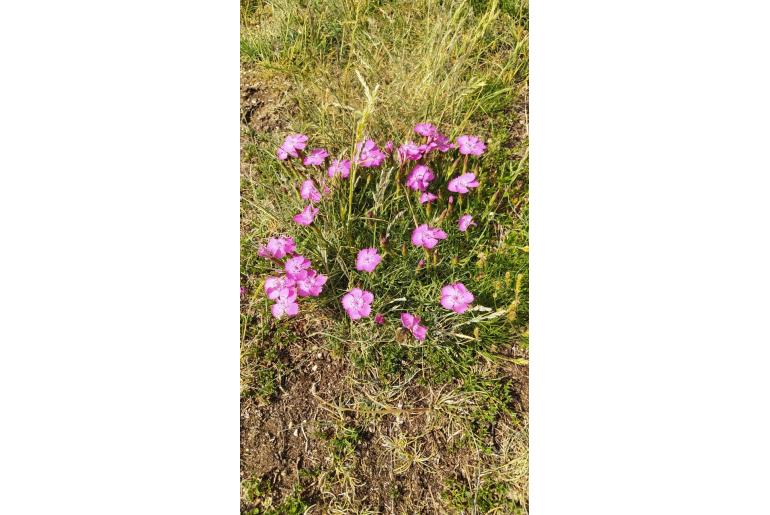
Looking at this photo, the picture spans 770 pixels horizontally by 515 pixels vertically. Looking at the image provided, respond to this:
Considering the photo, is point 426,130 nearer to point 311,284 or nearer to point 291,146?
point 291,146

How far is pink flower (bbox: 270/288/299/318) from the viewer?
1.23 meters

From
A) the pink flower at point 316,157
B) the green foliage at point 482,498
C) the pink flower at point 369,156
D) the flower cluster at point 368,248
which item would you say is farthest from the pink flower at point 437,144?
the green foliage at point 482,498

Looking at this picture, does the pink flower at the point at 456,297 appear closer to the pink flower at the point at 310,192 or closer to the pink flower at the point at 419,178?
the pink flower at the point at 419,178

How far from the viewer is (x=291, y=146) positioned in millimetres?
1323

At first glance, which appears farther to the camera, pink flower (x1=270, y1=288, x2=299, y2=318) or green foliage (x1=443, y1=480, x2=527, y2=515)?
pink flower (x1=270, y1=288, x2=299, y2=318)

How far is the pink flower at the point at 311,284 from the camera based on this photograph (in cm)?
123

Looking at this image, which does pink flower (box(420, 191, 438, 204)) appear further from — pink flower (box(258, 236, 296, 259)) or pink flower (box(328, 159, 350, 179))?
pink flower (box(258, 236, 296, 259))

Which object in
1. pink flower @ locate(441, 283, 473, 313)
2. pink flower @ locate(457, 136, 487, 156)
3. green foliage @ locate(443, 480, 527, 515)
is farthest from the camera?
pink flower @ locate(457, 136, 487, 156)

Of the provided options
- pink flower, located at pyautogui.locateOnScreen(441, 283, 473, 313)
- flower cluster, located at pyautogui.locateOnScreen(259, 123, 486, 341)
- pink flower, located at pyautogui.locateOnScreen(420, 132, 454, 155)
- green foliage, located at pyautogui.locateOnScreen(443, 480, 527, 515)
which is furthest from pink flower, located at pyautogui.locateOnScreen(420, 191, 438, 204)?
green foliage, located at pyautogui.locateOnScreen(443, 480, 527, 515)

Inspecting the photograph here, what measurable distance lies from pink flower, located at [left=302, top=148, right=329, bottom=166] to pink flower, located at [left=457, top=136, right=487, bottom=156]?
1.11ft

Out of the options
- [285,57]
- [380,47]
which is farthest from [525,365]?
[285,57]

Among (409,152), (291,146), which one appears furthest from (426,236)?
(291,146)

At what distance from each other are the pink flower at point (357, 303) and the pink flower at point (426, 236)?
0.56 ft

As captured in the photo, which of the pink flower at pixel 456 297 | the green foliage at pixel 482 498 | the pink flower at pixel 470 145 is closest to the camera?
the green foliage at pixel 482 498
